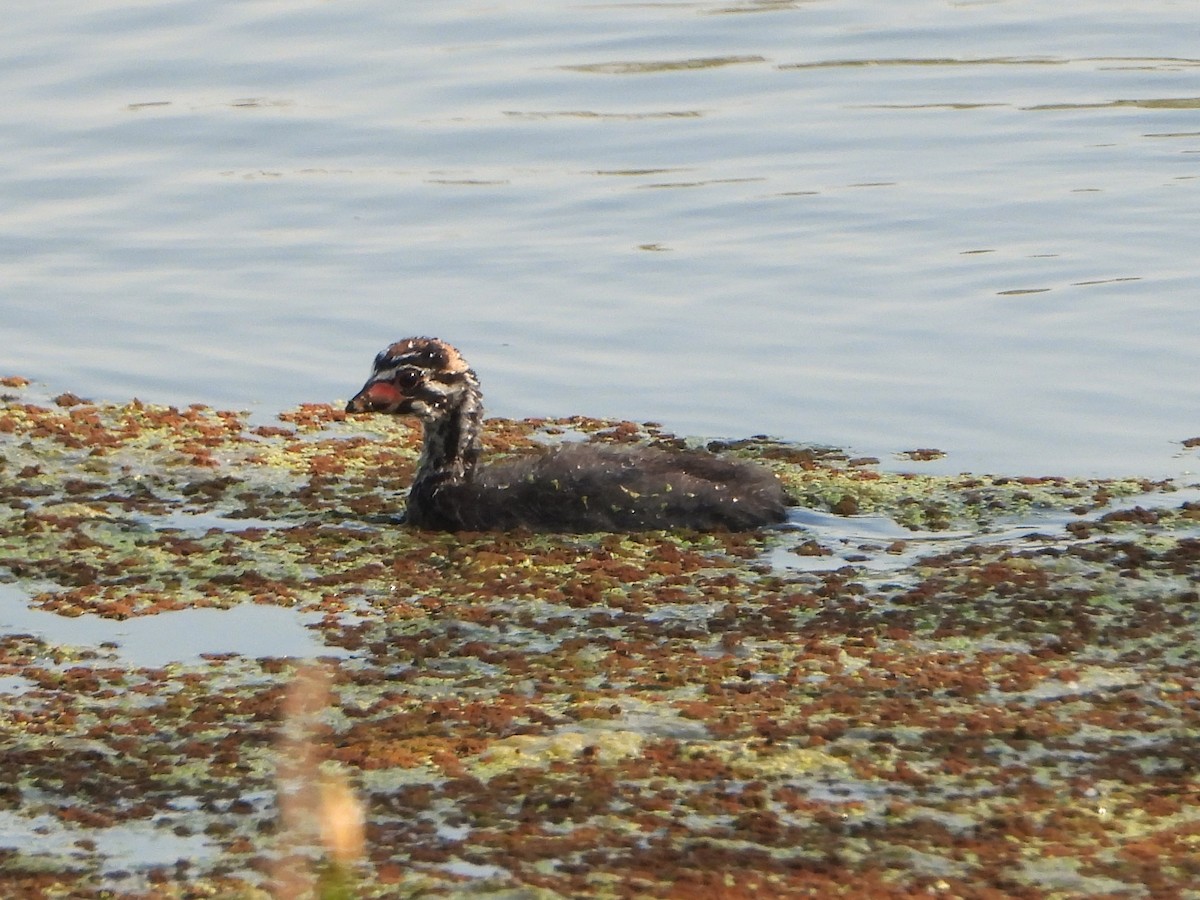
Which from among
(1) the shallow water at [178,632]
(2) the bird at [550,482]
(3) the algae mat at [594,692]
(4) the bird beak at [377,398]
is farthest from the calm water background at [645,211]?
(1) the shallow water at [178,632]

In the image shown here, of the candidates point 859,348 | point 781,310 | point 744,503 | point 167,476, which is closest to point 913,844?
point 744,503

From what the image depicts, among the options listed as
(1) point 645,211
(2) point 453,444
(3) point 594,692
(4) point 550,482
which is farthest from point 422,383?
(1) point 645,211

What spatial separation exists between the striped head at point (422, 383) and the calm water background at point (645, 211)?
1.73 meters

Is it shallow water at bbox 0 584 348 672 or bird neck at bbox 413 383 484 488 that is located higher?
bird neck at bbox 413 383 484 488

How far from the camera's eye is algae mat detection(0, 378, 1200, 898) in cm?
595

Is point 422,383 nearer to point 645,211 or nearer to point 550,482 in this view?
point 550,482

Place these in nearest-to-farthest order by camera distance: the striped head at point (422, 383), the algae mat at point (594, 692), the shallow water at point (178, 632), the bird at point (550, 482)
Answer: the algae mat at point (594, 692) < the shallow water at point (178, 632) < the bird at point (550, 482) < the striped head at point (422, 383)

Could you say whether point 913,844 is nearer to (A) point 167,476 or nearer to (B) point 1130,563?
(B) point 1130,563

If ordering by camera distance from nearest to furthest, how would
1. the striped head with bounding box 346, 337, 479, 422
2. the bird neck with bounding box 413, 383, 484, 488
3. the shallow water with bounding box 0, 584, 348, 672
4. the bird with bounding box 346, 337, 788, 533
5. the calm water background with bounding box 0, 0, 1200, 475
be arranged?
the shallow water with bounding box 0, 584, 348, 672 → the bird with bounding box 346, 337, 788, 533 → the bird neck with bounding box 413, 383, 484, 488 → the striped head with bounding box 346, 337, 479, 422 → the calm water background with bounding box 0, 0, 1200, 475

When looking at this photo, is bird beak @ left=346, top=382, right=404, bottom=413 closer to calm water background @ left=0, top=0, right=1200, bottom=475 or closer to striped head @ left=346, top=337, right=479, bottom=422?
striped head @ left=346, top=337, right=479, bottom=422

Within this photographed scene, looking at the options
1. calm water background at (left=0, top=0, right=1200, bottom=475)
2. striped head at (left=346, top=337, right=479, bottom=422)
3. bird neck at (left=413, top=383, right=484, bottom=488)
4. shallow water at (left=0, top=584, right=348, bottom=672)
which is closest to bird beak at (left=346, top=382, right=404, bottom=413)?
striped head at (left=346, top=337, right=479, bottom=422)

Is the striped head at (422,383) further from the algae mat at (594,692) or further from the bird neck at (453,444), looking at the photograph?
the algae mat at (594,692)

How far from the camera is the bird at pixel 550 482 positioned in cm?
984

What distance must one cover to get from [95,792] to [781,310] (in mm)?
8590
